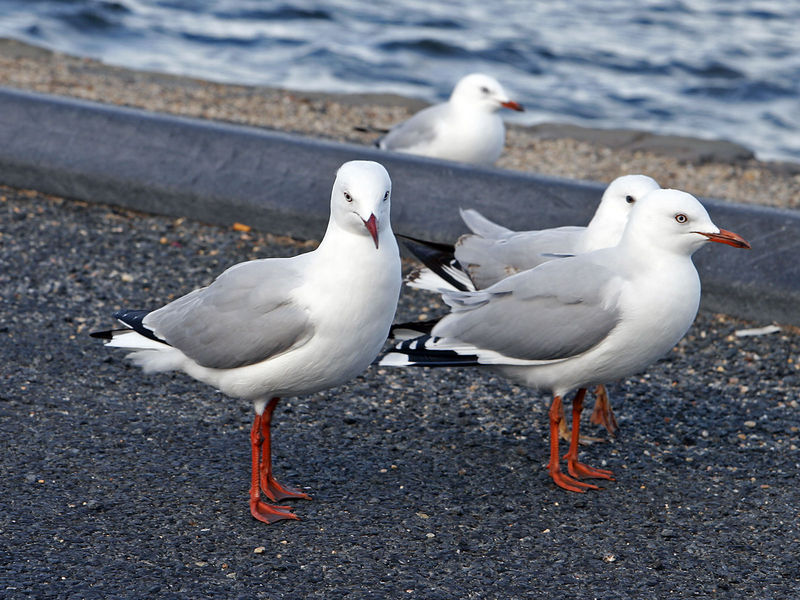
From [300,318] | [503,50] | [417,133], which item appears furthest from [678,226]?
[503,50]

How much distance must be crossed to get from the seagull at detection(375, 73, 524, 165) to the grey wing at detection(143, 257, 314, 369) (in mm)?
3582

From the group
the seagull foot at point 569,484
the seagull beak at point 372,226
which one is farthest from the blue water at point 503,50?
A: the seagull beak at point 372,226

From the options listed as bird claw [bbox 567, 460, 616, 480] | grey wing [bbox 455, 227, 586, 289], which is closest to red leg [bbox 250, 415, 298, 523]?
bird claw [bbox 567, 460, 616, 480]

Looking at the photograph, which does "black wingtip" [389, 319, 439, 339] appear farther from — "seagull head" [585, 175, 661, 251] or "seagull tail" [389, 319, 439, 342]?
"seagull head" [585, 175, 661, 251]

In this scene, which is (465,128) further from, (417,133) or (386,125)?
(386,125)

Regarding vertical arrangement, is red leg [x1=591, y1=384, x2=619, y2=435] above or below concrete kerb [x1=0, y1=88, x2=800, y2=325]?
below

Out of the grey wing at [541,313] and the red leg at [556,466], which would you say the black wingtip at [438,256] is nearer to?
the grey wing at [541,313]

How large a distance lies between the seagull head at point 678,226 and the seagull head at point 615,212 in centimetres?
62

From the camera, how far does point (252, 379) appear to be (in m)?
3.73

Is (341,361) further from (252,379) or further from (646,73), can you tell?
(646,73)

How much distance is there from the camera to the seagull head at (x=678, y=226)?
3.91 metres

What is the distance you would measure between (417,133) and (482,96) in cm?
50

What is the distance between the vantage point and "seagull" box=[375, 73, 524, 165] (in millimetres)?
7262

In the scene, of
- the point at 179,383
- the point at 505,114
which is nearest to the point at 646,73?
the point at 505,114
